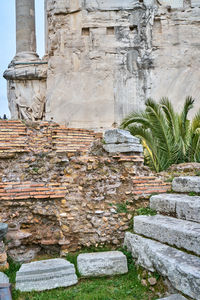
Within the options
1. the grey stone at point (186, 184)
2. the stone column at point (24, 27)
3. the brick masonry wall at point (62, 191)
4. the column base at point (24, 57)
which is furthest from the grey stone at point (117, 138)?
the stone column at point (24, 27)

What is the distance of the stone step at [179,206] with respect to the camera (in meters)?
3.58

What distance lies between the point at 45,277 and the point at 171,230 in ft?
5.23

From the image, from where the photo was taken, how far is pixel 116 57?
1297cm

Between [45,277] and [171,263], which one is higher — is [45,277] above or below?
below

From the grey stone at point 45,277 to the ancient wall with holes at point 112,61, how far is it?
9.75m

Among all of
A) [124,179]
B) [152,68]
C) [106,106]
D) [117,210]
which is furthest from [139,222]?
[152,68]

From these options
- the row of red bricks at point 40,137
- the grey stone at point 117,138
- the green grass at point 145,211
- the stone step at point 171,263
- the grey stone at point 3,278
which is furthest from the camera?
the grey stone at point 117,138

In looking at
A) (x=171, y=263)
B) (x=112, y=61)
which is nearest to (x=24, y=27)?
(x=112, y=61)

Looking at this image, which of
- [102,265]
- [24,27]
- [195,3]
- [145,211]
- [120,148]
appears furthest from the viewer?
[24,27]

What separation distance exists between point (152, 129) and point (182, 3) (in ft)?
27.1

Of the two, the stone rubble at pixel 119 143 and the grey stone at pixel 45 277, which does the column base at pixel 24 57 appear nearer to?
the stone rubble at pixel 119 143

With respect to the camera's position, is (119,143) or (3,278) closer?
(3,278)

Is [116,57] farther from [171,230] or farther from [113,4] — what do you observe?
[171,230]

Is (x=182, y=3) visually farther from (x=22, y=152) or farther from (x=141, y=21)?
(x=22, y=152)
